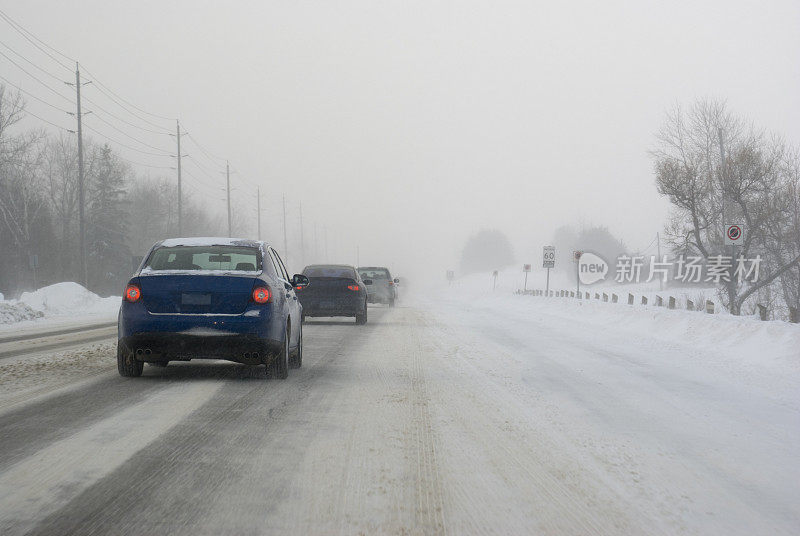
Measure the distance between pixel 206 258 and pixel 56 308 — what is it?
2174 cm

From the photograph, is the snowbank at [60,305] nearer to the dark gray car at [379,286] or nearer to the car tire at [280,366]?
the dark gray car at [379,286]

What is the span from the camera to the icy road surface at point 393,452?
398 centimetres

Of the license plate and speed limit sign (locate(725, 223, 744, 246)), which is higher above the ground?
speed limit sign (locate(725, 223, 744, 246))

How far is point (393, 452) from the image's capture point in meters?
5.48

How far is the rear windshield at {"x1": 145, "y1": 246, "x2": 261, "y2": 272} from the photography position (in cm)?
929

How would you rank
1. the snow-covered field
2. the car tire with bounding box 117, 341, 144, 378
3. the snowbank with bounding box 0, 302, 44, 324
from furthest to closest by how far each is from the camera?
the snow-covered field
the snowbank with bounding box 0, 302, 44, 324
the car tire with bounding box 117, 341, 144, 378

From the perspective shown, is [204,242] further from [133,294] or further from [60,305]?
[60,305]

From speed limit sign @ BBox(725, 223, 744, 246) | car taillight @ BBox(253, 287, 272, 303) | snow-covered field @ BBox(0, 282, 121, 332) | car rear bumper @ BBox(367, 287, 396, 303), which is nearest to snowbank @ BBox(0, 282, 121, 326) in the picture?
snow-covered field @ BBox(0, 282, 121, 332)

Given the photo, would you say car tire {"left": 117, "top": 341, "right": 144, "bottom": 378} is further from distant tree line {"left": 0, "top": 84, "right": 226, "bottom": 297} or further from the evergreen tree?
the evergreen tree

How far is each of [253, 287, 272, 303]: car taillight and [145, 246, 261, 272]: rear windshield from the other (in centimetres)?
42

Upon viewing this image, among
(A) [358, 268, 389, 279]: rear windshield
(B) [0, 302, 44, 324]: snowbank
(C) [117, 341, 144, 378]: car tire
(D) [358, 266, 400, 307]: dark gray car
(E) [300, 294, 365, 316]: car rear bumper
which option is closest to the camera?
(C) [117, 341, 144, 378]: car tire

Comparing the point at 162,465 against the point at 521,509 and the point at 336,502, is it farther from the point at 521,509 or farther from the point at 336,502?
the point at 521,509

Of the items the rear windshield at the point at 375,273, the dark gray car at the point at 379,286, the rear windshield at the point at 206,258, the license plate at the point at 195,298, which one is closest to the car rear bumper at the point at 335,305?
the rear windshield at the point at 206,258

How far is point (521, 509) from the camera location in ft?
13.6
